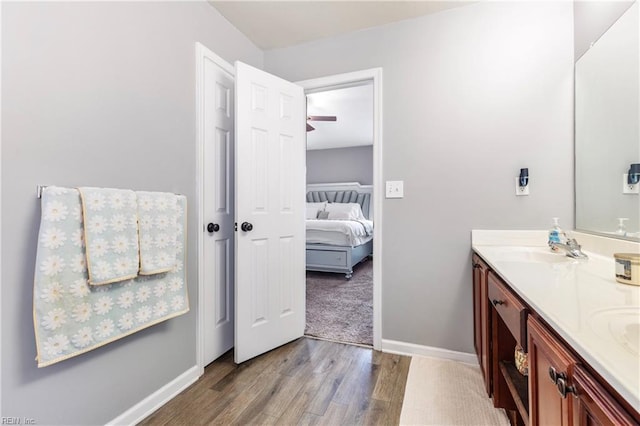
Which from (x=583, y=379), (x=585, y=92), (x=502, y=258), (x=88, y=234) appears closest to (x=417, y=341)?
(x=502, y=258)

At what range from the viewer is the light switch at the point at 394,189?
2.08 metres

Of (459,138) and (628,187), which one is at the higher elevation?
(459,138)

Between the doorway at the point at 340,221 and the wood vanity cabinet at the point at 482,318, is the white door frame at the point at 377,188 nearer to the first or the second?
the doorway at the point at 340,221

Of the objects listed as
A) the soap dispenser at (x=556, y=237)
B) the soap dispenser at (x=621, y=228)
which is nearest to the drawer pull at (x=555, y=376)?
the soap dispenser at (x=621, y=228)

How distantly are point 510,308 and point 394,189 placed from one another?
46.1 inches

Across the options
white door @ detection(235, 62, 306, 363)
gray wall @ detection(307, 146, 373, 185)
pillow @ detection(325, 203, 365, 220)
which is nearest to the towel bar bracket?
white door @ detection(235, 62, 306, 363)

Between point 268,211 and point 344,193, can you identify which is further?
point 344,193

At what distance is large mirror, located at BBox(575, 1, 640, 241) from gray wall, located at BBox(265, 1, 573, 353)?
10cm

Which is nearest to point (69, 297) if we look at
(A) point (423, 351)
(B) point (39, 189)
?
(B) point (39, 189)

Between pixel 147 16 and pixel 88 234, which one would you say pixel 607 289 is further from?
pixel 147 16

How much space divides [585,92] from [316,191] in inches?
210

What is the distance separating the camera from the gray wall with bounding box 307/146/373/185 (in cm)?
659

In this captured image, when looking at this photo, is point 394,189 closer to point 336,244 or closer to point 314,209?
point 336,244

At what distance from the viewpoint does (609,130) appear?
1448mm
